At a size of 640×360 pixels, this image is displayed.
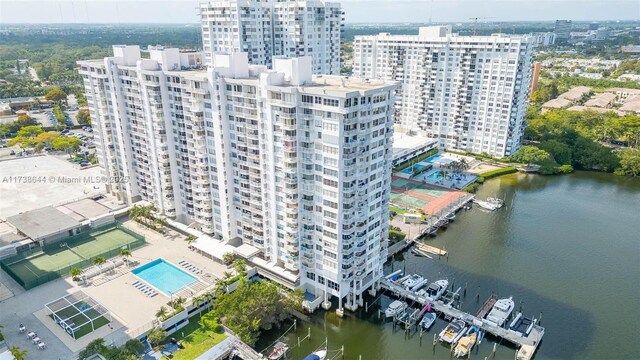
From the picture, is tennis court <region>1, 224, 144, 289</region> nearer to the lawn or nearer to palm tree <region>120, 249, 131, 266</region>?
palm tree <region>120, 249, 131, 266</region>

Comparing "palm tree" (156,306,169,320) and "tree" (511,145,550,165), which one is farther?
"tree" (511,145,550,165)

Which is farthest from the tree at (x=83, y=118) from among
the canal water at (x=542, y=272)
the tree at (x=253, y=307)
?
the canal water at (x=542, y=272)

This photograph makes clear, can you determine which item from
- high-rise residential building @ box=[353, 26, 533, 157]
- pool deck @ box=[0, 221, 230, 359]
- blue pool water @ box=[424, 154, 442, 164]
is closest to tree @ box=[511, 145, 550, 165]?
high-rise residential building @ box=[353, 26, 533, 157]

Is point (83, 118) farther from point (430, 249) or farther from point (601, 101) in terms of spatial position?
point (601, 101)

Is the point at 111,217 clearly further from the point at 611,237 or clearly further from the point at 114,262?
→ the point at 611,237

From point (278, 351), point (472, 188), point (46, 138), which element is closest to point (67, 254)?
point (278, 351)

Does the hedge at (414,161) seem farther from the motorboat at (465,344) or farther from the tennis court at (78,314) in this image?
the tennis court at (78,314)

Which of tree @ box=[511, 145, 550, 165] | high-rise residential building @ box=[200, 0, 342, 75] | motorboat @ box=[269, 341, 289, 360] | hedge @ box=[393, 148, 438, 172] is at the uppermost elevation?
high-rise residential building @ box=[200, 0, 342, 75]
